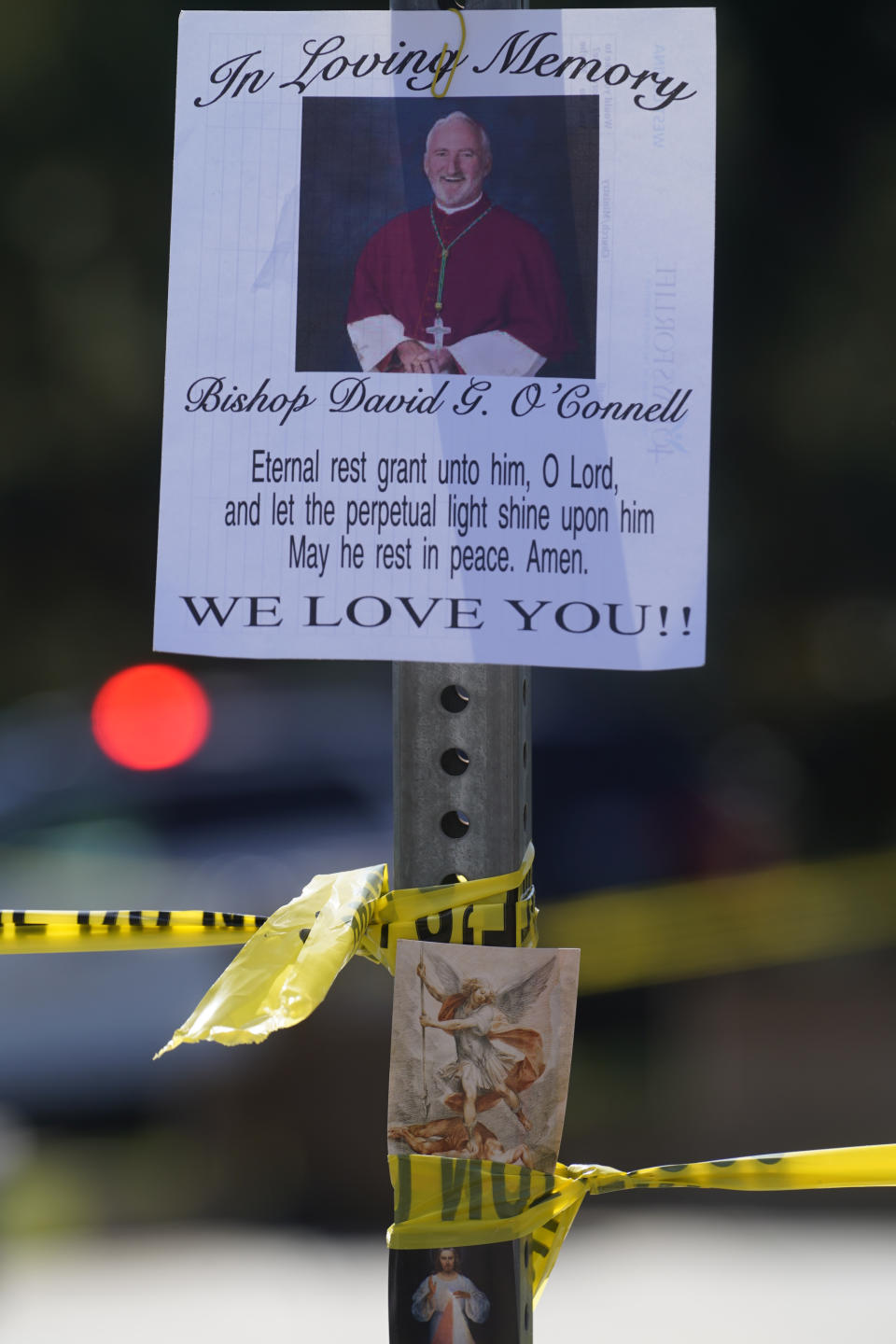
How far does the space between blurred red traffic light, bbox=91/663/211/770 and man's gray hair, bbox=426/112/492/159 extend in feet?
8.36

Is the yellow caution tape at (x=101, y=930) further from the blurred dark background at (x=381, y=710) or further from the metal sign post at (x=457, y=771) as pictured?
the blurred dark background at (x=381, y=710)

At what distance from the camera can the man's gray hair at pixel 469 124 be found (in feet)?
2.07

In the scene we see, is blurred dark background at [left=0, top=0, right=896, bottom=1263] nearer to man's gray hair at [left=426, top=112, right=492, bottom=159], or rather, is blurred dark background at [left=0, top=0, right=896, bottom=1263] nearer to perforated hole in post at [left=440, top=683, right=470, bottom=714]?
perforated hole in post at [left=440, top=683, right=470, bottom=714]

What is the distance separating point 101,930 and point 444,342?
1.30 ft

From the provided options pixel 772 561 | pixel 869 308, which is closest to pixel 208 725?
pixel 772 561

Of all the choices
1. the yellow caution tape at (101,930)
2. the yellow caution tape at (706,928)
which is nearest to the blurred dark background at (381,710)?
the yellow caution tape at (706,928)

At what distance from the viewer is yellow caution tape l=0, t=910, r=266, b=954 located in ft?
2.54

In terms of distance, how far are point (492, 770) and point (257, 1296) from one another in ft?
5.17

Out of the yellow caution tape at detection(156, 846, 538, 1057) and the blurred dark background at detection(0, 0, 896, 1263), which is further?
the blurred dark background at detection(0, 0, 896, 1263)

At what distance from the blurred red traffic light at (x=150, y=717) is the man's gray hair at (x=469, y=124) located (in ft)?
8.36

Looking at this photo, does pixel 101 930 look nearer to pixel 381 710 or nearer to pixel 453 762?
pixel 453 762

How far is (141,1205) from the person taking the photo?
2.40 meters

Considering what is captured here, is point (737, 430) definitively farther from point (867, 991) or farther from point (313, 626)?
point (313, 626)

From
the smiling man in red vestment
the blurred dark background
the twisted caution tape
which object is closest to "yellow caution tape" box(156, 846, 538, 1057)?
the twisted caution tape
